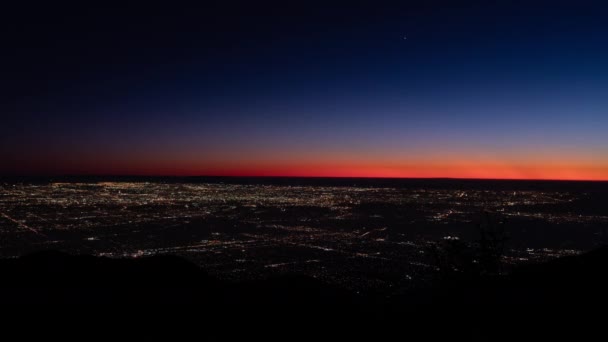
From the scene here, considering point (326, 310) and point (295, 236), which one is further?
point (295, 236)

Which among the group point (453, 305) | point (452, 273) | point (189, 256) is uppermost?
point (453, 305)

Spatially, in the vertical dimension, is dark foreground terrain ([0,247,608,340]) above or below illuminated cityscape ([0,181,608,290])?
above

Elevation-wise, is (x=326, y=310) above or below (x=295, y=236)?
above

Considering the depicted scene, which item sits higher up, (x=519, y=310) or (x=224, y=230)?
(x=519, y=310)

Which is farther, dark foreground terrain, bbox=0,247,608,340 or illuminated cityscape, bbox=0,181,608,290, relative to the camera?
illuminated cityscape, bbox=0,181,608,290

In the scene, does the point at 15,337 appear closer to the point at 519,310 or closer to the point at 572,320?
the point at 519,310

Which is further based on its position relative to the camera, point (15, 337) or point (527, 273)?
point (527, 273)

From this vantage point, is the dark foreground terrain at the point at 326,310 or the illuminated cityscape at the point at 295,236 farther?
the illuminated cityscape at the point at 295,236

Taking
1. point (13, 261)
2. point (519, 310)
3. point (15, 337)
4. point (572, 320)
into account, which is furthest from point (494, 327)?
point (13, 261)
